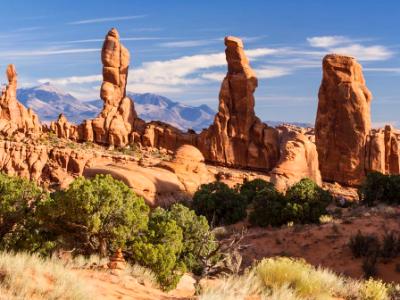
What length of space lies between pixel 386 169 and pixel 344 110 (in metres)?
10.6

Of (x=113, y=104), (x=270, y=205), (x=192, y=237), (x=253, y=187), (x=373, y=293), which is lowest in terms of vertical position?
(x=253, y=187)

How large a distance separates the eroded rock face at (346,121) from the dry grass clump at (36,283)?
69032 mm

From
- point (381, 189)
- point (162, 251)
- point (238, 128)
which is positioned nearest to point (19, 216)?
point (162, 251)

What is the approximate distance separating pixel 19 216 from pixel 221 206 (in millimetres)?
23343

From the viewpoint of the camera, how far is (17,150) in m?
72.5

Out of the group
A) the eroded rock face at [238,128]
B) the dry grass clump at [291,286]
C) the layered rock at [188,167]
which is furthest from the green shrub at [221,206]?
the eroded rock face at [238,128]

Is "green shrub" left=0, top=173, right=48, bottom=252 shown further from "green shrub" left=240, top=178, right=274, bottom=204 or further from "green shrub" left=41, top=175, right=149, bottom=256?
"green shrub" left=240, top=178, right=274, bottom=204

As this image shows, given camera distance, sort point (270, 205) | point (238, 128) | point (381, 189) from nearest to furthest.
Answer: point (270, 205) → point (381, 189) → point (238, 128)

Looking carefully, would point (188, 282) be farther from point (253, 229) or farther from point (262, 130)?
point (262, 130)

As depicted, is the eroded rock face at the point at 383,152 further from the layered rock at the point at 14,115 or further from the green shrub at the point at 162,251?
the green shrub at the point at 162,251

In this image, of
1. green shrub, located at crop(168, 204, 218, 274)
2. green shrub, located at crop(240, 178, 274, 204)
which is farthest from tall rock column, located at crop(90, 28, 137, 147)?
green shrub, located at crop(168, 204, 218, 274)

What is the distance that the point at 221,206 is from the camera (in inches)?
1585

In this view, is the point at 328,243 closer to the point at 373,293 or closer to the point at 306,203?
the point at 306,203

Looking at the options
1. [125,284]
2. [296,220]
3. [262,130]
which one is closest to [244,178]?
[262,130]
